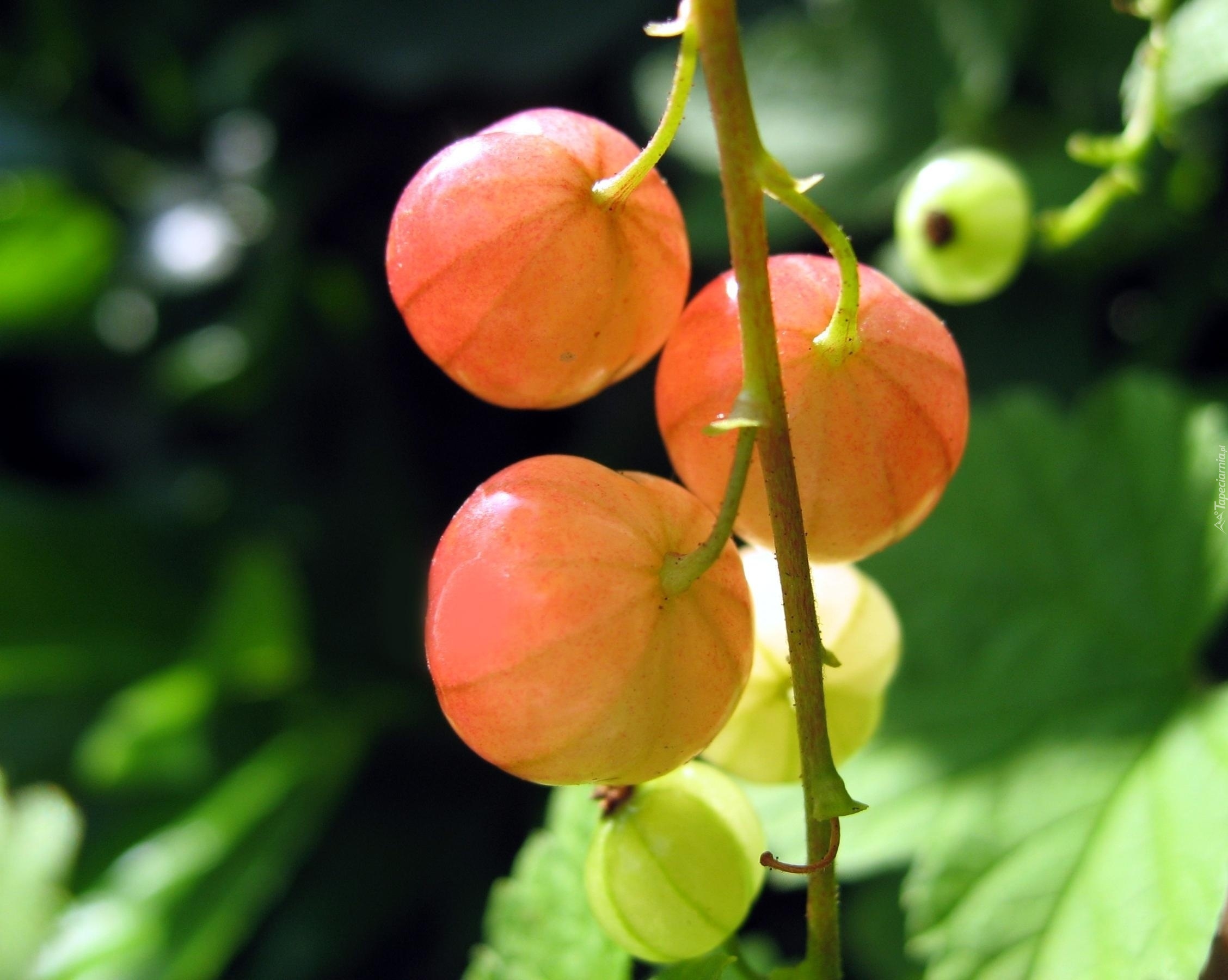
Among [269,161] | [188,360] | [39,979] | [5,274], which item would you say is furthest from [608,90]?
[39,979]

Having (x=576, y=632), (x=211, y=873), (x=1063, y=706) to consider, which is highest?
(x=576, y=632)

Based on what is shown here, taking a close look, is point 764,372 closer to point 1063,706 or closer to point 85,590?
point 1063,706

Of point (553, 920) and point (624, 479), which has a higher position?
point (624, 479)

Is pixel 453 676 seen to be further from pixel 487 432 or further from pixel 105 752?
pixel 487 432

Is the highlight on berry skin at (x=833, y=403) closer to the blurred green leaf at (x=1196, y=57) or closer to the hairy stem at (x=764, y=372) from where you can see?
the hairy stem at (x=764, y=372)

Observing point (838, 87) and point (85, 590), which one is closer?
point (838, 87)

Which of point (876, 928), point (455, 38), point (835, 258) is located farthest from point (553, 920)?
point (455, 38)

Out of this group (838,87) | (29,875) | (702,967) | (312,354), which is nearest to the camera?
(702,967)

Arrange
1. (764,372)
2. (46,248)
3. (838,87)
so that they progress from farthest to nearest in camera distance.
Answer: (46,248), (838,87), (764,372)
